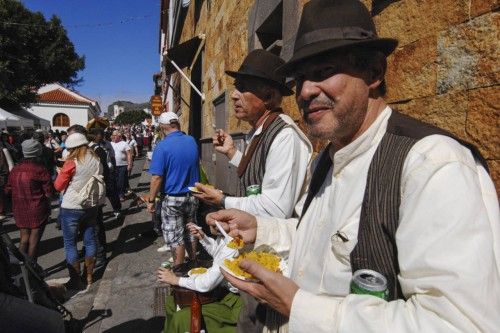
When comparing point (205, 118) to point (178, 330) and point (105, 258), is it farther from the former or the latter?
point (178, 330)

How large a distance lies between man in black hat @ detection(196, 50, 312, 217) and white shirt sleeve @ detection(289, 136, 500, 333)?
47.3 inches

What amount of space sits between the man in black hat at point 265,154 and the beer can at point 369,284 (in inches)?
35.0

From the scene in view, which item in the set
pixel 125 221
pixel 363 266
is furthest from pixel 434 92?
pixel 125 221

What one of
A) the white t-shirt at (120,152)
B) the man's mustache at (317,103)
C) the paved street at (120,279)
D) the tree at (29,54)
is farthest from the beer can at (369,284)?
the tree at (29,54)

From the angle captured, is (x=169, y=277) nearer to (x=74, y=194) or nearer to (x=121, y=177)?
(x=74, y=194)

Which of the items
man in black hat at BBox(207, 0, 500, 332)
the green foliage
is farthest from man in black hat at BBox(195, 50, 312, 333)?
the green foliage

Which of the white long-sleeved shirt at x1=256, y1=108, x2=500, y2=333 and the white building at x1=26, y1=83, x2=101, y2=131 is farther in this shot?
the white building at x1=26, y1=83, x2=101, y2=131

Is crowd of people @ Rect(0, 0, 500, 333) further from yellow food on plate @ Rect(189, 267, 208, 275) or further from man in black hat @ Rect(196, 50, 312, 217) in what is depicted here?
yellow food on plate @ Rect(189, 267, 208, 275)

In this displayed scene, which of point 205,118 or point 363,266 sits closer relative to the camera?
point 363,266

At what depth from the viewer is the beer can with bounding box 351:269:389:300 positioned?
3.04ft

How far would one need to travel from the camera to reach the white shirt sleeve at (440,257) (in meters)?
0.79

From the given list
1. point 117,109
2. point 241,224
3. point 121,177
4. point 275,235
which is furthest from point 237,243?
point 117,109

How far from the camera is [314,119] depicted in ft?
4.36

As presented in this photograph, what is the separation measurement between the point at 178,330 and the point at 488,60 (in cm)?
251
